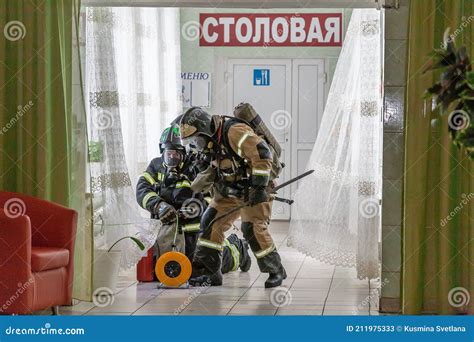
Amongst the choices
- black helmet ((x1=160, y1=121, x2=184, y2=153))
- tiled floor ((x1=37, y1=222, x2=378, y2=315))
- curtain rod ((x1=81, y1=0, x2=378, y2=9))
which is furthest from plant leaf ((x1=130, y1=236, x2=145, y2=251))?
curtain rod ((x1=81, y1=0, x2=378, y2=9))

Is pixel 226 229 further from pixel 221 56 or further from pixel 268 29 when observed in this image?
pixel 221 56

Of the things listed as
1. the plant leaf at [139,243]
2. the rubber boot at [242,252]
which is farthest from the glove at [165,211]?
the rubber boot at [242,252]

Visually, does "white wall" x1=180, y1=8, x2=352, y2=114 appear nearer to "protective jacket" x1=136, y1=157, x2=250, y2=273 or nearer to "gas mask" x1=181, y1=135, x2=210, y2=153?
"protective jacket" x1=136, y1=157, x2=250, y2=273

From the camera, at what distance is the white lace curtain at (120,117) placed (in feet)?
23.2

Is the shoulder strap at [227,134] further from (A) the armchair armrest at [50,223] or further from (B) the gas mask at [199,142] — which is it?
(A) the armchair armrest at [50,223]

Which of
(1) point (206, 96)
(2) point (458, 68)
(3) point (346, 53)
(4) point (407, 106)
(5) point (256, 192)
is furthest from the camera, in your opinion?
(1) point (206, 96)

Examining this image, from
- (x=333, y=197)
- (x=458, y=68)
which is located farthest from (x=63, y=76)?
(x=458, y=68)

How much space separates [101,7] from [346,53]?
2201 millimetres

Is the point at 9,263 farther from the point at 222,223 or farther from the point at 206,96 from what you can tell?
the point at 206,96

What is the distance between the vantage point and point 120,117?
7555 millimetres

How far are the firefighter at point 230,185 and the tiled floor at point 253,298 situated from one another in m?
0.22

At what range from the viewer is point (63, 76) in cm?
638

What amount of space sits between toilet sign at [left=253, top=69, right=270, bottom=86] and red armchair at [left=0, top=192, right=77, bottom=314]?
20.5 feet

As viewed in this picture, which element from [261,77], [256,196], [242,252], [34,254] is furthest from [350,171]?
[261,77]
